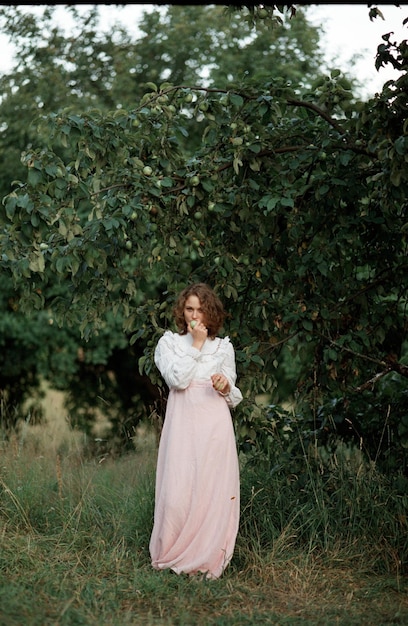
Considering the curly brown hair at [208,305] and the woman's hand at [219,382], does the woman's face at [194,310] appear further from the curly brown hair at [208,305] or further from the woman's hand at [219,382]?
the woman's hand at [219,382]

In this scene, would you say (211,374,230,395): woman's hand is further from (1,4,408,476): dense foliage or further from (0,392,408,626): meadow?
(0,392,408,626): meadow

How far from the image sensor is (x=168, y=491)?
212 inches

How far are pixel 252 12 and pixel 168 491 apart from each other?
289 centimetres

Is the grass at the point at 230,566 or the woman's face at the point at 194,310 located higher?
the woman's face at the point at 194,310

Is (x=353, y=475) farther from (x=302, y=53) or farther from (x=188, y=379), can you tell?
(x=302, y=53)

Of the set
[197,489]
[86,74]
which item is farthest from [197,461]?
[86,74]

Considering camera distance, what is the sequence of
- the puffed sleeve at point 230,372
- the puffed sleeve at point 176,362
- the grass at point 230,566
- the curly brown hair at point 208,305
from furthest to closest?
the curly brown hair at point 208,305, the puffed sleeve at point 230,372, the puffed sleeve at point 176,362, the grass at point 230,566

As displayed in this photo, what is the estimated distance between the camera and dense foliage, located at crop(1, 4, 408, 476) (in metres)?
5.38

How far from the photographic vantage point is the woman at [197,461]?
17.5 ft

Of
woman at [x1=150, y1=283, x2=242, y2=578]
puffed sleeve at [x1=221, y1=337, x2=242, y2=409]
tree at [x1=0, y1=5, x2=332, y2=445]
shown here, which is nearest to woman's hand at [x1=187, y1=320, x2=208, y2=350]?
woman at [x1=150, y1=283, x2=242, y2=578]

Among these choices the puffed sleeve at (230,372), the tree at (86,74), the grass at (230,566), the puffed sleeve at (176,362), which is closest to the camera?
the grass at (230,566)

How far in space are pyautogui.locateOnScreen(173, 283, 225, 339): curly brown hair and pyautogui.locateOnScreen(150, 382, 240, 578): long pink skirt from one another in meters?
0.37

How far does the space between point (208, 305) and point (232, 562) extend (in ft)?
5.27

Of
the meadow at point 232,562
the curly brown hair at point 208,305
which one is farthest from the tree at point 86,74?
the curly brown hair at point 208,305
